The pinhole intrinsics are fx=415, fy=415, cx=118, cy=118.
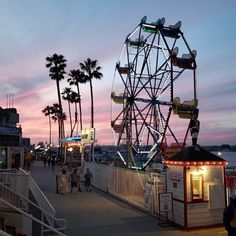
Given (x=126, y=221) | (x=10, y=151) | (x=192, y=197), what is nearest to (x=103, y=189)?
(x=126, y=221)

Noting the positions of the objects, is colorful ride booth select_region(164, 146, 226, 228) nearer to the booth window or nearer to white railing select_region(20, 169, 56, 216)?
the booth window

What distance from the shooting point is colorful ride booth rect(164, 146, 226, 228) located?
14.3 metres

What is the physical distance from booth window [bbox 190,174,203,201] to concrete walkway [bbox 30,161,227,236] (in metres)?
1.18

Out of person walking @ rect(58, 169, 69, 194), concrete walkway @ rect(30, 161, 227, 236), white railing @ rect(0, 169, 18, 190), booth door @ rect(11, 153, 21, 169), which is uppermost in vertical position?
booth door @ rect(11, 153, 21, 169)

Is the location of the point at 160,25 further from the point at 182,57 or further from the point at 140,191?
the point at 140,191

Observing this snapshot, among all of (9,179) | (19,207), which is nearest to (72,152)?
(9,179)

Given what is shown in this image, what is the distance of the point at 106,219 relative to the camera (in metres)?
15.9

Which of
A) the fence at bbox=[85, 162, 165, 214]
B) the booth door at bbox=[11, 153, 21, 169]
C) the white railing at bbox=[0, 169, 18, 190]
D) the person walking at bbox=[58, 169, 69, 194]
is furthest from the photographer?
the booth door at bbox=[11, 153, 21, 169]

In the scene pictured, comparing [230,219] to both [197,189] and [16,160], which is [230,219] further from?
[16,160]

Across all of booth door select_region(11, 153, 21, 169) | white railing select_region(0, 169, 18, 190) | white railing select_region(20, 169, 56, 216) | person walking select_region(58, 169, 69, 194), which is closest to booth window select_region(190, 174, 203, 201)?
white railing select_region(20, 169, 56, 216)

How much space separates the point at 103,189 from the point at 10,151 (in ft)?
89.5

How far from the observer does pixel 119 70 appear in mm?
35750

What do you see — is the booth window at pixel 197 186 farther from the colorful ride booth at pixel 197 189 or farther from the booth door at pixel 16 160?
the booth door at pixel 16 160

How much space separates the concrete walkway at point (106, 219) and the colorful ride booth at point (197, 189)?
0.50m
